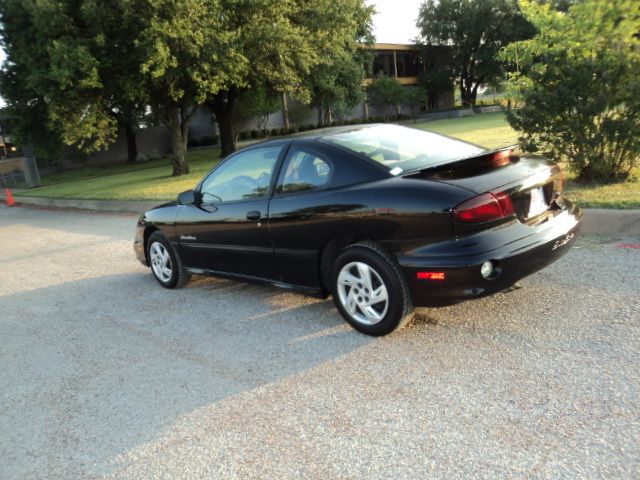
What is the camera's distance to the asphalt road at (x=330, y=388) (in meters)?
2.71

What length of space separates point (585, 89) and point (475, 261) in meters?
5.08

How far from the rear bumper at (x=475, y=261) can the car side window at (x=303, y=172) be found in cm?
100

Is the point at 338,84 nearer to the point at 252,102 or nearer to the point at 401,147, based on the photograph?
the point at 252,102

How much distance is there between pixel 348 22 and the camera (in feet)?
72.8

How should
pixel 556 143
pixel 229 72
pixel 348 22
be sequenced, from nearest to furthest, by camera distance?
pixel 556 143 < pixel 229 72 < pixel 348 22

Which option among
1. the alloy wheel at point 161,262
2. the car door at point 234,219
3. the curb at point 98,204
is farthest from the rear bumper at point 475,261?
the curb at point 98,204

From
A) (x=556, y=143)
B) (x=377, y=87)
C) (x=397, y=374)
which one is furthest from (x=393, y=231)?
(x=377, y=87)

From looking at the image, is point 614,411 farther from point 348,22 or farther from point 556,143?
point 348,22

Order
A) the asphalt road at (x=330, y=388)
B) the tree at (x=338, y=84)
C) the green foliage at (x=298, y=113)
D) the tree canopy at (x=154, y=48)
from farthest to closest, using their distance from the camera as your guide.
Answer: the green foliage at (x=298, y=113) → the tree at (x=338, y=84) → the tree canopy at (x=154, y=48) → the asphalt road at (x=330, y=388)

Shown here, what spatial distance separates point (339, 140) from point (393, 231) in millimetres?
1056

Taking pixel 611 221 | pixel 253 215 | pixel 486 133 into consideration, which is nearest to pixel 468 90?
pixel 486 133

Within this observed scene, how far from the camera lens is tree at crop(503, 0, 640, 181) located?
23.5 ft

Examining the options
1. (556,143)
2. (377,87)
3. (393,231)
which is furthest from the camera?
(377,87)

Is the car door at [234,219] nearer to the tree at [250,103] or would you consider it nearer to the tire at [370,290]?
the tire at [370,290]
